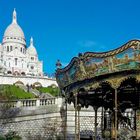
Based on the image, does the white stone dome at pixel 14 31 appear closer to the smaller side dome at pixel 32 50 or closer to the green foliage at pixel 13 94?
the smaller side dome at pixel 32 50

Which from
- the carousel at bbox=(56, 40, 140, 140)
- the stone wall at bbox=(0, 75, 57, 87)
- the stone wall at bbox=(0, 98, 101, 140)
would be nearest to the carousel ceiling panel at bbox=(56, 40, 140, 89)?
the carousel at bbox=(56, 40, 140, 140)

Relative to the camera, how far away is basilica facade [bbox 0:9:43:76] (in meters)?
138

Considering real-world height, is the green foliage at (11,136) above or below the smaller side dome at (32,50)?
below

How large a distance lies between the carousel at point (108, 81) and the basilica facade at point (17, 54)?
113514mm

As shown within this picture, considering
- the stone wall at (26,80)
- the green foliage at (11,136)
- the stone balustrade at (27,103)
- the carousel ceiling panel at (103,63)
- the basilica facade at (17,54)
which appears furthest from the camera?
the basilica facade at (17,54)

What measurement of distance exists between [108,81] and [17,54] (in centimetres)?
12431

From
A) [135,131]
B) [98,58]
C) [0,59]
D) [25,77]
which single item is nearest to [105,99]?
[135,131]

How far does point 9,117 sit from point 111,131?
1120 cm

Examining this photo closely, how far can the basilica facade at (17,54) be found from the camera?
138000mm

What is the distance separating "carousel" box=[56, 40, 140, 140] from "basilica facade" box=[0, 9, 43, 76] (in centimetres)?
11351

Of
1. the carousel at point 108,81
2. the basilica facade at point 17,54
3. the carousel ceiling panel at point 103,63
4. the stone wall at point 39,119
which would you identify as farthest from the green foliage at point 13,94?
the basilica facade at point 17,54

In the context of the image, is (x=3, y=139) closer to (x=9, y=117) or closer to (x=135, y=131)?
(x=9, y=117)

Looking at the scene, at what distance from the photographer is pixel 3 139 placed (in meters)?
26.0

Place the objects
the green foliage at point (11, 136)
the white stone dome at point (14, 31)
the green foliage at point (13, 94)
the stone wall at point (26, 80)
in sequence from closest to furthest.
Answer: the green foliage at point (11, 136), the green foliage at point (13, 94), the stone wall at point (26, 80), the white stone dome at point (14, 31)
